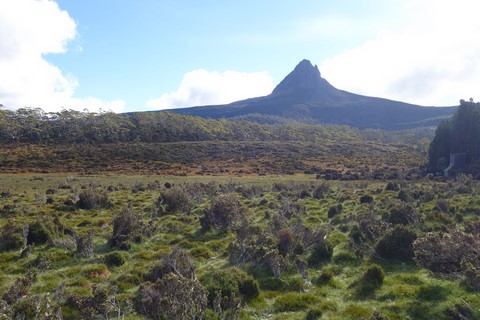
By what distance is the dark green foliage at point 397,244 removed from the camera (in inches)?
513

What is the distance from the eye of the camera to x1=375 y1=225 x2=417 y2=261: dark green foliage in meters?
13.0

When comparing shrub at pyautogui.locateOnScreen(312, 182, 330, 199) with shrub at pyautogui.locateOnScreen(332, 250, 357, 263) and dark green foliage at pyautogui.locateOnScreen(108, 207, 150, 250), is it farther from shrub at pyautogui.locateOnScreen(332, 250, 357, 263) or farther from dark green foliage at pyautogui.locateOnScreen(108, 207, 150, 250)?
dark green foliage at pyautogui.locateOnScreen(108, 207, 150, 250)

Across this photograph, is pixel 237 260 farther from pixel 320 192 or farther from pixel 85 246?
pixel 320 192

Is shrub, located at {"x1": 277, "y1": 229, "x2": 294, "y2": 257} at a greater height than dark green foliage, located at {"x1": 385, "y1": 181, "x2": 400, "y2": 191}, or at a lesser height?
greater

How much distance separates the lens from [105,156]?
260 feet

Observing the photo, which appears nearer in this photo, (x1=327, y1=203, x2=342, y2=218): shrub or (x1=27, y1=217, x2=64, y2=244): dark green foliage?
(x1=27, y1=217, x2=64, y2=244): dark green foliage

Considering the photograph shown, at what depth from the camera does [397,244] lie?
13242 mm

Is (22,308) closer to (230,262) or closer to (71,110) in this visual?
(230,262)

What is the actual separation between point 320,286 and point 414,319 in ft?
9.67

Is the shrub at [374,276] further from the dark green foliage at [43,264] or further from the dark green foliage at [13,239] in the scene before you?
the dark green foliage at [13,239]

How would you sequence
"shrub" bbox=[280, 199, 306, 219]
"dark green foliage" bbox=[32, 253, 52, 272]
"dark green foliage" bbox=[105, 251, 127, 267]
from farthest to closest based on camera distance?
"shrub" bbox=[280, 199, 306, 219] → "dark green foliage" bbox=[105, 251, 127, 267] → "dark green foliage" bbox=[32, 253, 52, 272]

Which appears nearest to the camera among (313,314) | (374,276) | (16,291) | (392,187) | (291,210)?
(16,291)

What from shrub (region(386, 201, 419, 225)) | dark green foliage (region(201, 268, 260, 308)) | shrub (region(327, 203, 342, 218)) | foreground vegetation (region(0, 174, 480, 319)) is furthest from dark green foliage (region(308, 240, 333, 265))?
shrub (region(327, 203, 342, 218))

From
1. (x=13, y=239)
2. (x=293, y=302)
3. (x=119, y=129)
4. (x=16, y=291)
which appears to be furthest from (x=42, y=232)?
(x=119, y=129)
